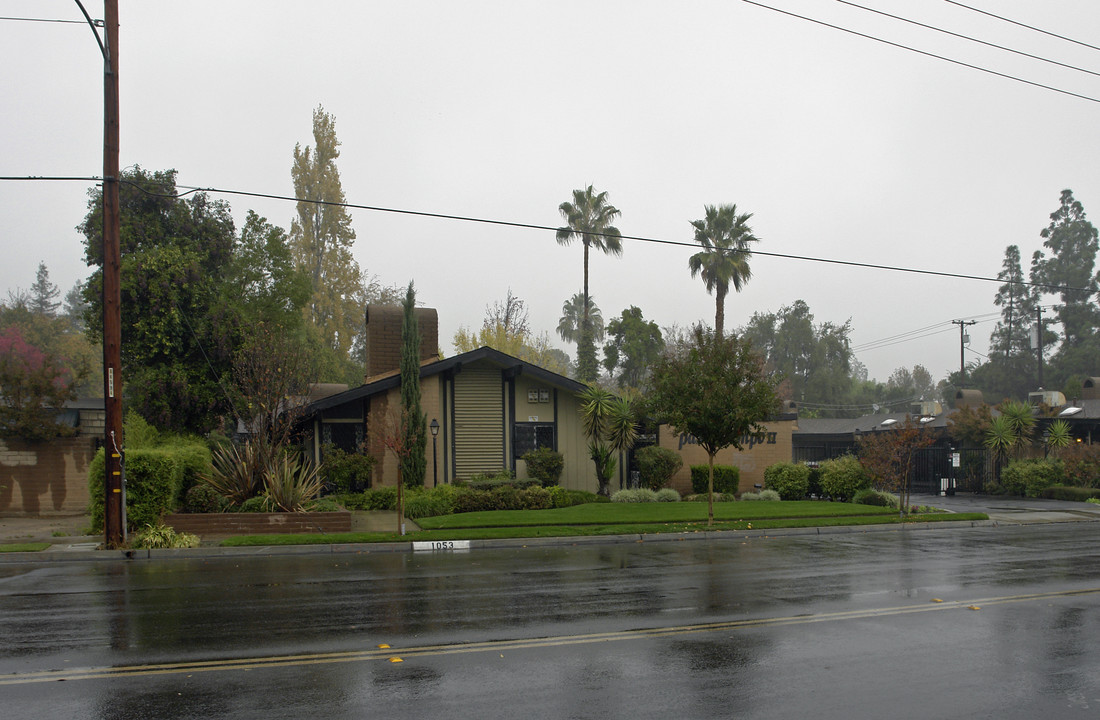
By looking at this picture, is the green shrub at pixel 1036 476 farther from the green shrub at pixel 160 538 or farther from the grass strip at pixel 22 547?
the grass strip at pixel 22 547

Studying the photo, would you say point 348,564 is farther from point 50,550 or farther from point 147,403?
point 147,403

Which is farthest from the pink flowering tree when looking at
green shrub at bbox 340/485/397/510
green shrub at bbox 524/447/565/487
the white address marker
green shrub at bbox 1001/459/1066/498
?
green shrub at bbox 1001/459/1066/498

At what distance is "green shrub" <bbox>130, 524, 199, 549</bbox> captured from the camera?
16.0 m

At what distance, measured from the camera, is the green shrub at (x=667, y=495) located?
84.9ft

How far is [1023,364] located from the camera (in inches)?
2896

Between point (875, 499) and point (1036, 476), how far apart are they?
10.8 metres

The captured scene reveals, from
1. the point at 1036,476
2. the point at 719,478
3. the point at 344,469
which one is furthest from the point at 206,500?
the point at 1036,476

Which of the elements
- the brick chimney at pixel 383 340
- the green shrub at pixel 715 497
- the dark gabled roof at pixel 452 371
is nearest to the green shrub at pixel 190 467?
the dark gabled roof at pixel 452 371

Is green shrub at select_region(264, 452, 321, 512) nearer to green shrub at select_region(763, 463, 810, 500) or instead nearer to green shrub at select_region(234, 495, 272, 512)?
green shrub at select_region(234, 495, 272, 512)

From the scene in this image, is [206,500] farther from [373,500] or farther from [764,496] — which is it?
[764,496]

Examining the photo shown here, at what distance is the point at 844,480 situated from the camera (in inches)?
1073

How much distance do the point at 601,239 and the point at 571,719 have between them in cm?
4563

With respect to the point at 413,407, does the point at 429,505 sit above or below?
below

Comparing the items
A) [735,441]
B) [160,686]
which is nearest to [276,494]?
[735,441]
